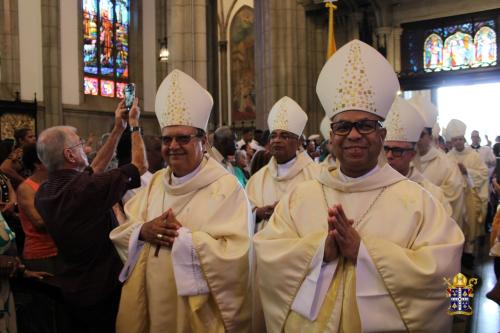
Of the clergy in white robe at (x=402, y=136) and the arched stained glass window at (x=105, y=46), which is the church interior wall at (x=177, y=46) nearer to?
the arched stained glass window at (x=105, y=46)

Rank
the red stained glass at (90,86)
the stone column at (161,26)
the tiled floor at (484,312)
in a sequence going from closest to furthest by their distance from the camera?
1. the tiled floor at (484,312)
2. the red stained glass at (90,86)
3. the stone column at (161,26)

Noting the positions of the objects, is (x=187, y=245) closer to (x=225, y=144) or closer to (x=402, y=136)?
(x=402, y=136)

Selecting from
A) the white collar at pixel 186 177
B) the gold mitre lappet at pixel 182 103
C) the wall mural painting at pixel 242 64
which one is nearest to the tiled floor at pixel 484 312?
the white collar at pixel 186 177

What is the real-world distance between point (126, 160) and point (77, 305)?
5.01 feet

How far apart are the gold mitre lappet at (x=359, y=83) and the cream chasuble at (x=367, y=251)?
32cm

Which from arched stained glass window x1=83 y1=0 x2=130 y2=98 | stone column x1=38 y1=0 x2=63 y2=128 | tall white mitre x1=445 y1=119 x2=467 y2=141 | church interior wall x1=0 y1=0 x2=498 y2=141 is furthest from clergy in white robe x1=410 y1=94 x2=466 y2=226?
arched stained glass window x1=83 y1=0 x2=130 y2=98

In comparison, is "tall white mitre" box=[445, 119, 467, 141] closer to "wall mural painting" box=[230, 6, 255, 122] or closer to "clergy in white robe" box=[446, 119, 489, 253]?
"clergy in white robe" box=[446, 119, 489, 253]

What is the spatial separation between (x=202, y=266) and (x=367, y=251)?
0.98 meters

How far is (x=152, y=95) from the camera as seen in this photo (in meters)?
20.2

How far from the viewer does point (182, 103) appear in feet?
10.8

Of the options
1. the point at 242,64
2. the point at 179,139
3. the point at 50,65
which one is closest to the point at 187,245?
the point at 179,139

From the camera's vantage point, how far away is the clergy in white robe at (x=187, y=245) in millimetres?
2943

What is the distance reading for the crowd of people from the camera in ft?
7.78

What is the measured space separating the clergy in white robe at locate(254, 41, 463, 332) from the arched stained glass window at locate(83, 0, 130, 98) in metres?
16.9
